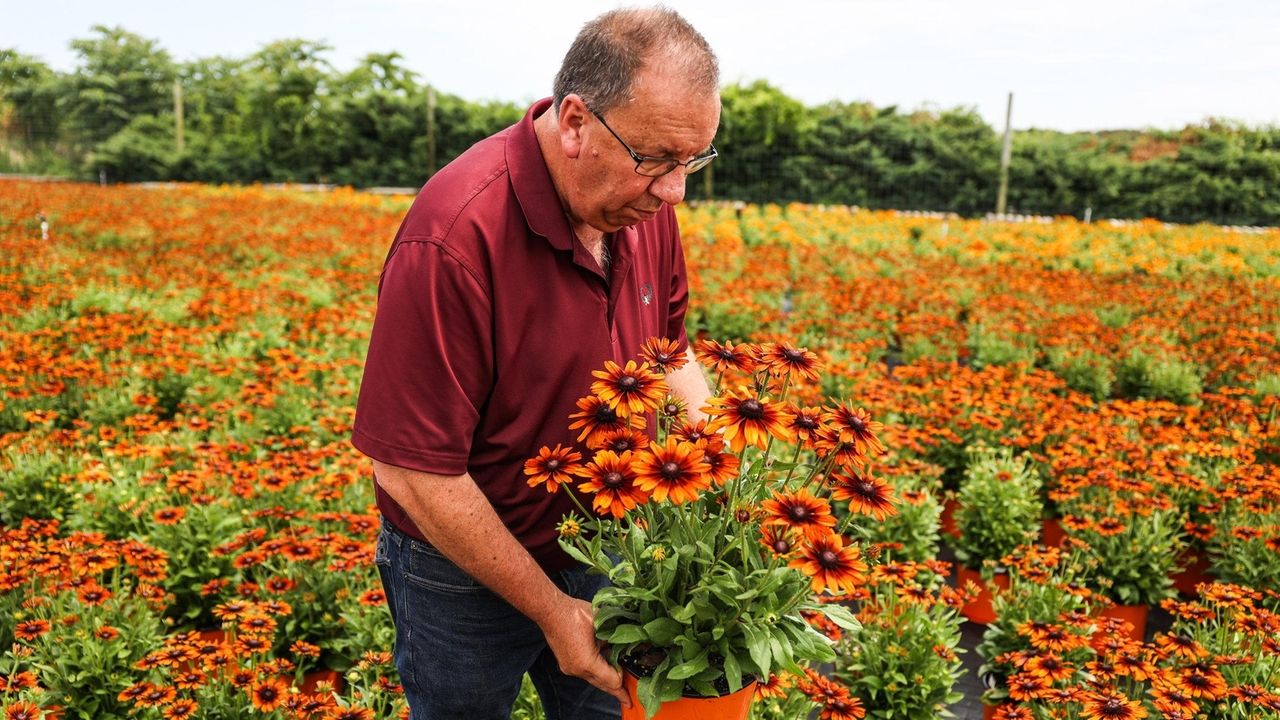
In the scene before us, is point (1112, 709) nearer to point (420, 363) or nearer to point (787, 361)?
point (787, 361)

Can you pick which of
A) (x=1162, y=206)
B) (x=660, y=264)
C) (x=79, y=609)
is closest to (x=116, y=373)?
(x=79, y=609)

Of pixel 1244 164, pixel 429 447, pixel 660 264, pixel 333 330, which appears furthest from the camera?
pixel 1244 164

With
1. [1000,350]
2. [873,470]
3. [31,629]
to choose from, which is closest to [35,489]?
[31,629]

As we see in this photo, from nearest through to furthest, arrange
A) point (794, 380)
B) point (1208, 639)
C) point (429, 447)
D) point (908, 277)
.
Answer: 1. point (429, 447)
2. point (794, 380)
3. point (1208, 639)
4. point (908, 277)

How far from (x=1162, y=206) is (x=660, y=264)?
2262cm

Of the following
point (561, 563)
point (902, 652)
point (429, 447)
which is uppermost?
point (429, 447)

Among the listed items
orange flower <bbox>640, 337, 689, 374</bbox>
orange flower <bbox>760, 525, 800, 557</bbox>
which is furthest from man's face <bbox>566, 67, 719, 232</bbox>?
orange flower <bbox>760, 525, 800, 557</bbox>

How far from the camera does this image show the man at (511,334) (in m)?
1.36

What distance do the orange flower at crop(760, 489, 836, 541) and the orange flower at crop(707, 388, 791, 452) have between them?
85mm

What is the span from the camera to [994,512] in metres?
3.89

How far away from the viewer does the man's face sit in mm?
1325

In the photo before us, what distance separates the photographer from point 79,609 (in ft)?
8.96

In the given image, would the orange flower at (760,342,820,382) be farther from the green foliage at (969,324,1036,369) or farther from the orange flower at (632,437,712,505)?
the green foliage at (969,324,1036,369)

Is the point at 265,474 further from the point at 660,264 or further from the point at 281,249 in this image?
the point at 281,249
